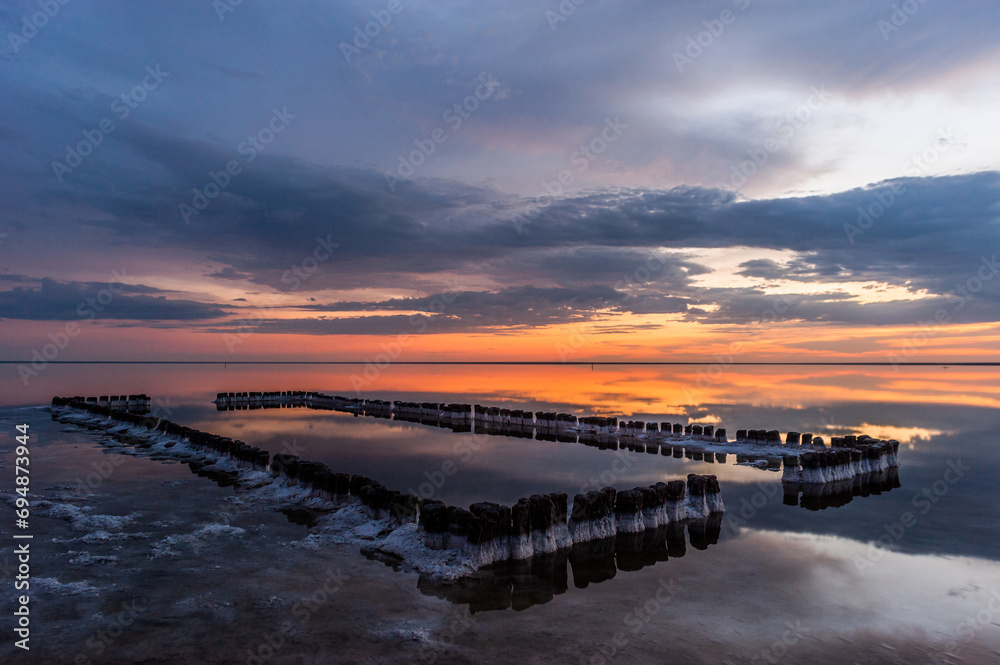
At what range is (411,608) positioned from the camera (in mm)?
9664

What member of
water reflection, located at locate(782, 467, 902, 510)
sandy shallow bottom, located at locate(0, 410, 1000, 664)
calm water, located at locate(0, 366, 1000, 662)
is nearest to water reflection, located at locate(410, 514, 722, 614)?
calm water, located at locate(0, 366, 1000, 662)

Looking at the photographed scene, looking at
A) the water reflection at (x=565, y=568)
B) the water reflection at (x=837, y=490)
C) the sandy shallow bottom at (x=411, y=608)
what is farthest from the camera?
the water reflection at (x=837, y=490)

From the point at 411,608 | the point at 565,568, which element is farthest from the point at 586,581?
the point at 411,608

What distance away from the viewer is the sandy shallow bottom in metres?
8.22

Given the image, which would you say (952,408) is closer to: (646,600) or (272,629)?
(646,600)

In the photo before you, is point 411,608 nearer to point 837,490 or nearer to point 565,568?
point 565,568

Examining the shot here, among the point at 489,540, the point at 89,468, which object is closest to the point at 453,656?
the point at 489,540

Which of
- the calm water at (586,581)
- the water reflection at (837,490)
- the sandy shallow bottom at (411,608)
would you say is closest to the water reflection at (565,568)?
the calm water at (586,581)

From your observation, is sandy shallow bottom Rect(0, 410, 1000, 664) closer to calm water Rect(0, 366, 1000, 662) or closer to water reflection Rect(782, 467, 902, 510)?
calm water Rect(0, 366, 1000, 662)

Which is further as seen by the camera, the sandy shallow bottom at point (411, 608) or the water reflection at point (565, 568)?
the water reflection at point (565, 568)

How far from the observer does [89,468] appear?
20.9 meters

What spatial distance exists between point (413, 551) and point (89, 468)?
1668 cm

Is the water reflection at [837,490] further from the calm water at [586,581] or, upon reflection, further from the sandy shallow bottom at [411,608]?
the sandy shallow bottom at [411,608]

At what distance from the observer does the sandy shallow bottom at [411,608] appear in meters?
8.22
